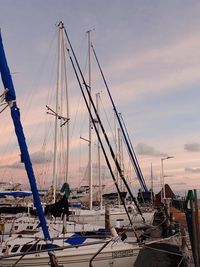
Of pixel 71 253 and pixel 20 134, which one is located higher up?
pixel 20 134

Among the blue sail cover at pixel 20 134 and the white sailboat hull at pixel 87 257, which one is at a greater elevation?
the blue sail cover at pixel 20 134

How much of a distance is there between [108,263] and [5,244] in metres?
4.53

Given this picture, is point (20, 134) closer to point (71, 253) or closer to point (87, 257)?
point (71, 253)

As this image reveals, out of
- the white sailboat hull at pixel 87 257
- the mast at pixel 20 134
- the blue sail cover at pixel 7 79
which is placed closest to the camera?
the mast at pixel 20 134

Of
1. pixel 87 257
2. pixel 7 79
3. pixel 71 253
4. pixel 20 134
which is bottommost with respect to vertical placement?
pixel 87 257

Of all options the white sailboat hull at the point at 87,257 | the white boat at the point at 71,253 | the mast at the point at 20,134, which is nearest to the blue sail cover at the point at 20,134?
the mast at the point at 20,134

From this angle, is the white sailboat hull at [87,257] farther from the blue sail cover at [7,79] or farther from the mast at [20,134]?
the blue sail cover at [7,79]

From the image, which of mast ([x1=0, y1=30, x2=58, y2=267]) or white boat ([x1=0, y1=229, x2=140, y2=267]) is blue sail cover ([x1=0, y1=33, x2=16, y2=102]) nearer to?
mast ([x1=0, y1=30, x2=58, y2=267])

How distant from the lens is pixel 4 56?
1202cm

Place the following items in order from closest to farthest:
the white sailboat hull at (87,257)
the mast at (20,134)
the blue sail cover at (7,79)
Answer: the mast at (20,134) → the blue sail cover at (7,79) → the white sailboat hull at (87,257)

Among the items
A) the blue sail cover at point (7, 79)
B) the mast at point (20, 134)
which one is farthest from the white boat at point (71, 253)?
the blue sail cover at point (7, 79)

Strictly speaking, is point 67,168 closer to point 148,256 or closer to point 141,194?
point 148,256

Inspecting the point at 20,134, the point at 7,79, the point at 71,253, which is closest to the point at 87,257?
the point at 71,253

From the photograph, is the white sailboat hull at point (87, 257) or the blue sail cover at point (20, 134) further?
the white sailboat hull at point (87, 257)
